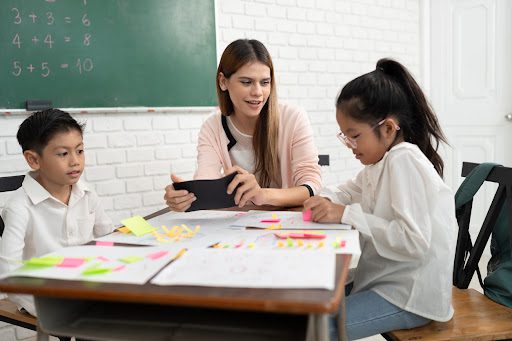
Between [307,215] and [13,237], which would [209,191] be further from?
[13,237]

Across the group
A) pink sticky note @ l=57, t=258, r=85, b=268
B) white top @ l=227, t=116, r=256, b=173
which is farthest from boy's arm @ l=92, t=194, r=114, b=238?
pink sticky note @ l=57, t=258, r=85, b=268

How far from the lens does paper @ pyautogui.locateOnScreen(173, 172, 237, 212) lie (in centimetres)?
134

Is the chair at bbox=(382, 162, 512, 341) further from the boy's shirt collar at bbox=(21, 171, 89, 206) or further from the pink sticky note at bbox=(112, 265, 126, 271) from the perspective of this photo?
the boy's shirt collar at bbox=(21, 171, 89, 206)

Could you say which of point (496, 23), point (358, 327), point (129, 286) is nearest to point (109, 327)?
point (129, 286)

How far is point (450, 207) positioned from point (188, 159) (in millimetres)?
1914

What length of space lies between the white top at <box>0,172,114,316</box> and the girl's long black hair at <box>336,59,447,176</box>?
0.95m

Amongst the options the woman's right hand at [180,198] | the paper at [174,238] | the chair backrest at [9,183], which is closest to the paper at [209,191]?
the woman's right hand at [180,198]

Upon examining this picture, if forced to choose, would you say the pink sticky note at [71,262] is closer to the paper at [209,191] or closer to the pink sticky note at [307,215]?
the paper at [209,191]

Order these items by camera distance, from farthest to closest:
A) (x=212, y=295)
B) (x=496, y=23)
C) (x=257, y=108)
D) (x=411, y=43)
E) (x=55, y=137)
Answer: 1. (x=411, y=43)
2. (x=496, y=23)
3. (x=257, y=108)
4. (x=55, y=137)
5. (x=212, y=295)

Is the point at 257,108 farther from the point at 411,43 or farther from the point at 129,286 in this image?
the point at 411,43

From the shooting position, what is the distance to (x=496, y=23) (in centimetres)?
332

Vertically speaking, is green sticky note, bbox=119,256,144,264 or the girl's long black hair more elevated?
the girl's long black hair

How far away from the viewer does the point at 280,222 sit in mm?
1293

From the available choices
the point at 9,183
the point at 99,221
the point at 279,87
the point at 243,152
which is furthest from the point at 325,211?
the point at 279,87
